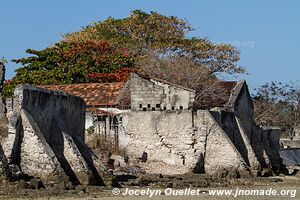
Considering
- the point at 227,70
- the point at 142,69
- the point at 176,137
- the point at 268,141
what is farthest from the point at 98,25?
the point at 176,137

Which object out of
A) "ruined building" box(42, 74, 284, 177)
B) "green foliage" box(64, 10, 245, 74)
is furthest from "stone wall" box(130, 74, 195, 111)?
"green foliage" box(64, 10, 245, 74)

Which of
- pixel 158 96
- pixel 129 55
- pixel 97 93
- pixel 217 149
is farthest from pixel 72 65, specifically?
pixel 217 149

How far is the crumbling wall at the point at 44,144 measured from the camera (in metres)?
19.6

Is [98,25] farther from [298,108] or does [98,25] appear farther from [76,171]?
[76,171]

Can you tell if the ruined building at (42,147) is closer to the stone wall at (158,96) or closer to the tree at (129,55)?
the stone wall at (158,96)

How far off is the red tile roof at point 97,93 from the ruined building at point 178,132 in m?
1.46

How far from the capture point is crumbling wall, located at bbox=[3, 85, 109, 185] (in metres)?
19.6

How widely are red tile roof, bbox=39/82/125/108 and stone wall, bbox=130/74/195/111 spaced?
345 cm

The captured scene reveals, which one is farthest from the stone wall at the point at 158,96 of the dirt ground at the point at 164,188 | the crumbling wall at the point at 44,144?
the crumbling wall at the point at 44,144

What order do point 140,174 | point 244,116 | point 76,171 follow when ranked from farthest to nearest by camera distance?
point 244,116
point 140,174
point 76,171

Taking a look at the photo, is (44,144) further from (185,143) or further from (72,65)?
(72,65)

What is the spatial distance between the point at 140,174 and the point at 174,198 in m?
7.30

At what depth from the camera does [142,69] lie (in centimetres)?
4059

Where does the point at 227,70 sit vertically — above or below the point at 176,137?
above
